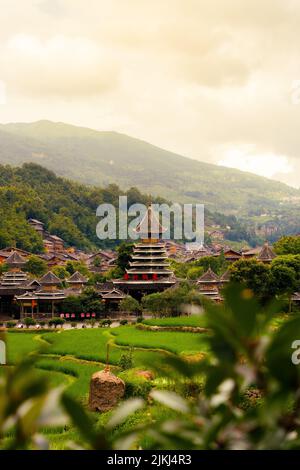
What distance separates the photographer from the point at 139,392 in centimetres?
1416

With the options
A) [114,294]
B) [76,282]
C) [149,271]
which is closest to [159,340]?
[114,294]

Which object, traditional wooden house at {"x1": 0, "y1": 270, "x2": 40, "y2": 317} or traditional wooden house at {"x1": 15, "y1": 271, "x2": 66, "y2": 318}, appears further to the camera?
traditional wooden house at {"x1": 0, "y1": 270, "x2": 40, "y2": 317}

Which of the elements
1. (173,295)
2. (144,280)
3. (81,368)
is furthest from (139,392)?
(144,280)

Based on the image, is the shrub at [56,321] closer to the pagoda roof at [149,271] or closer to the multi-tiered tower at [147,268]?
the multi-tiered tower at [147,268]

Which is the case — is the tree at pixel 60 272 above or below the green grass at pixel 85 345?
above

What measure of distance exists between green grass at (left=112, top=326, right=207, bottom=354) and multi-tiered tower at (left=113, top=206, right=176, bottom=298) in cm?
1038

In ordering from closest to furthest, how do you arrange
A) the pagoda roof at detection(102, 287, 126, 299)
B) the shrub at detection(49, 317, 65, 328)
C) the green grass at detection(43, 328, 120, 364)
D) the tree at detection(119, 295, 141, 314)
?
the green grass at detection(43, 328, 120, 364) < the shrub at detection(49, 317, 65, 328) < the tree at detection(119, 295, 141, 314) < the pagoda roof at detection(102, 287, 126, 299)

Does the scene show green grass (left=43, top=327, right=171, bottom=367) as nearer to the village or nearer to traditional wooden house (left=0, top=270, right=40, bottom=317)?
the village

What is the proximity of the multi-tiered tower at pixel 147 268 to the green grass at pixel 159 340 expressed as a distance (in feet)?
34.0

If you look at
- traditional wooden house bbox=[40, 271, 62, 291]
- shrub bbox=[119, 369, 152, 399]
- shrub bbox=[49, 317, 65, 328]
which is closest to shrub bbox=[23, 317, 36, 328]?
shrub bbox=[49, 317, 65, 328]

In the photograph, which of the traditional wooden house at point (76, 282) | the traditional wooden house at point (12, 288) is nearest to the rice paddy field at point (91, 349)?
the traditional wooden house at point (12, 288)

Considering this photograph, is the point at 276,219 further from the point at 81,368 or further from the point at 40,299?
the point at 81,368

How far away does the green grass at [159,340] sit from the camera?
23.2 m

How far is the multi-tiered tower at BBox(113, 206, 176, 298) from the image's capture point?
42156 mm
